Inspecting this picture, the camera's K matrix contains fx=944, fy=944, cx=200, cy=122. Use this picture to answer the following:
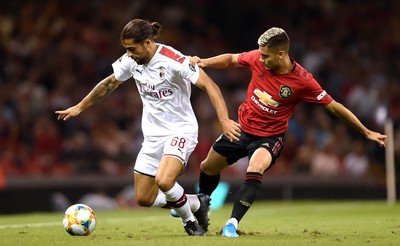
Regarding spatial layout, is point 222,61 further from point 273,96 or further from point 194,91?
point 194,91

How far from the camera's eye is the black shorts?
32.5 feet

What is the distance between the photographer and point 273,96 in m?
9.98

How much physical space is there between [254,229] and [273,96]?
1781 millimetres

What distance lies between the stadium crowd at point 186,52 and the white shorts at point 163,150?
7357mm

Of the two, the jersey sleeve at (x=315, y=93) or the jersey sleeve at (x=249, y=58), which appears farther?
the jersey sleeve at (x=249, y=58)

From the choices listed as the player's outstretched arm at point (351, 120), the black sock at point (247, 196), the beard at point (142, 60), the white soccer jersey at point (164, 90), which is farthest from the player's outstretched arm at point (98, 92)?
the player's outstretched arm at point (351, 120)

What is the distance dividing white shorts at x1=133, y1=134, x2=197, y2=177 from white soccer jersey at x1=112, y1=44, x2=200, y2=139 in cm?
8

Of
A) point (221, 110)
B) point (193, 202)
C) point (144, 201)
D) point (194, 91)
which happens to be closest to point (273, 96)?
point (221, 110)

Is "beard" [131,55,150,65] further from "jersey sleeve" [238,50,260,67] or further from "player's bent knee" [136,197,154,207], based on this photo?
"player's bent knee" [136,197,154,207]

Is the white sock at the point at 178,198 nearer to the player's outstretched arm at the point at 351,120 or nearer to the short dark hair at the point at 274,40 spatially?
the short dark hair at the point at 274,40

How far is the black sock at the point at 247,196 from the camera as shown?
934cm

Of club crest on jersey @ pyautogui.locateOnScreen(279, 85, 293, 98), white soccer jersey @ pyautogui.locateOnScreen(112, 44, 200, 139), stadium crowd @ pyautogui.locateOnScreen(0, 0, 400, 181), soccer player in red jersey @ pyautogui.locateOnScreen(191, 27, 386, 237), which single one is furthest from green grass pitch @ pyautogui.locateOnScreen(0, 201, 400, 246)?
stadium crowd @ pyautogui.locateOnScreen(0, 0, 400, 181)

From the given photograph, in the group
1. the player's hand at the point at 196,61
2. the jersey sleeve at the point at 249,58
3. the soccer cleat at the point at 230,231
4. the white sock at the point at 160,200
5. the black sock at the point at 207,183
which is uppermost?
the jersey sleeve at the point at 249,58

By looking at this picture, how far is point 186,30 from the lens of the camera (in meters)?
20.7
